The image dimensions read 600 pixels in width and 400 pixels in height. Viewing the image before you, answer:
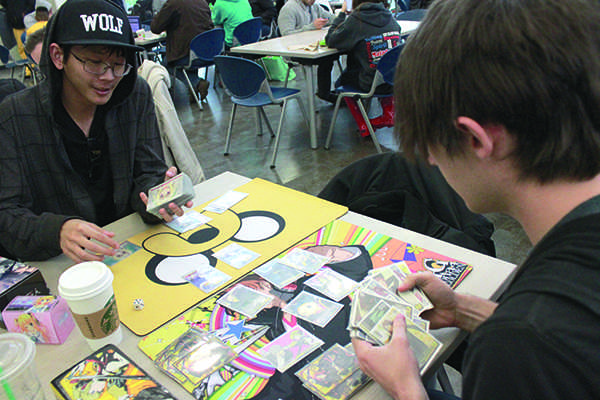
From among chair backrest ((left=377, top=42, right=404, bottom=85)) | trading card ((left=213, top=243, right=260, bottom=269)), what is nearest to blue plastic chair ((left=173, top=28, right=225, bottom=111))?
chair backrest ((left=377, top=42, right=404, bottom=85))

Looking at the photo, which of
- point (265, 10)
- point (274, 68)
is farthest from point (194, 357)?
point (265, 10)

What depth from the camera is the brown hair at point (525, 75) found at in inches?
21.9

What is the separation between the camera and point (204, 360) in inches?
31.8

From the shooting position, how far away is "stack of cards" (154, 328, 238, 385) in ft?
2.57

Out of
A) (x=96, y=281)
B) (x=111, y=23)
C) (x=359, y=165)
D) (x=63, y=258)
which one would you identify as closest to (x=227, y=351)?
(x=96, y=281)

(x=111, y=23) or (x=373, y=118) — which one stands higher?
(x=111, y=23)

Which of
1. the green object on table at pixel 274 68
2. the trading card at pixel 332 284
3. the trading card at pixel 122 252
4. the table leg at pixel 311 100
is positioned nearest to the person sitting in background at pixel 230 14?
the green object on table at pixel 274 68

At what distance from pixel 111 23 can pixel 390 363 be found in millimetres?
1266

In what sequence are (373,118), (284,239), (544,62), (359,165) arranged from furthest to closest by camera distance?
(373,118) → (359,165) → (284,239) → (544,62)

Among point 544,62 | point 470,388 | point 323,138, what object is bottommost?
point 323,138

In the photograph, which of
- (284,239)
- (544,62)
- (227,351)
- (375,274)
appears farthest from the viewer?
(284,239)

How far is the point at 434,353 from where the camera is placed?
78 centimetres

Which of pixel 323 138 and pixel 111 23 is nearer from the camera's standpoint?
pixel 111 23

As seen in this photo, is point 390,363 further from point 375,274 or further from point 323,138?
point 323,138
